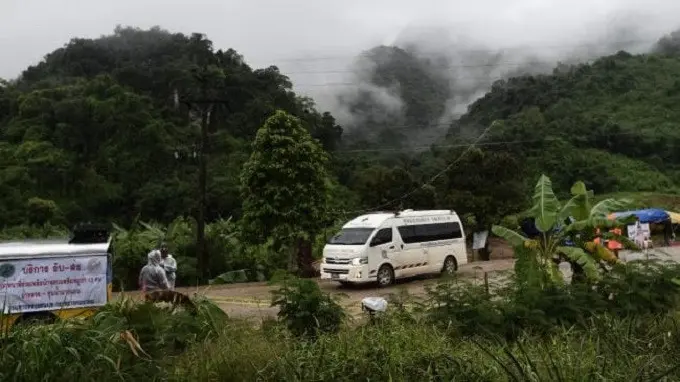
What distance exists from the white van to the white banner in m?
8.26

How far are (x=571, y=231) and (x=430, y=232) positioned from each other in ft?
25.4

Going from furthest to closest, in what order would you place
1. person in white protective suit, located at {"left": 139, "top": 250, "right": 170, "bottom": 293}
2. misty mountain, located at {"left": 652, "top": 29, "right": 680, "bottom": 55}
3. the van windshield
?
misty mountain, located at {"left": 652, "top": 29, "right": 680, "bottom": 55} → the van windshield → person in white protective suit, located at {"left": 139, "top": 250, "right": 170, "bottom": 293}

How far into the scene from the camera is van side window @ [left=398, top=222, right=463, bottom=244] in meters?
19.2

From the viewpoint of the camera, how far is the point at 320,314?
26.2 ft

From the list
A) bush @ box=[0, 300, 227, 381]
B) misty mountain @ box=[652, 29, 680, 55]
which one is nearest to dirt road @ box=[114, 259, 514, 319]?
bush @ box=[0, 300, 227, 381]

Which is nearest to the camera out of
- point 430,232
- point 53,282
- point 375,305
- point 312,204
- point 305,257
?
point 375,305

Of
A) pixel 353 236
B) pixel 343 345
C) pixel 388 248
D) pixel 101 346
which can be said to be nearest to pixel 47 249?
pixel 101 346

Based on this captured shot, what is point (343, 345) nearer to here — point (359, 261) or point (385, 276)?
point (359, 261)

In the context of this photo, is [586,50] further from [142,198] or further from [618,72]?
[142,198]

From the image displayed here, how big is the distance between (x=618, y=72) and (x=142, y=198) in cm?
5004

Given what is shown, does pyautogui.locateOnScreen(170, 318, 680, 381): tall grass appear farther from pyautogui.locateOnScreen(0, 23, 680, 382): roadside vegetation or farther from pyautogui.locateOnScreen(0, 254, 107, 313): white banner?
pyautogui.locateOnScreen(0, 254, 107, 313): white banner

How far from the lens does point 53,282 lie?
34.2 ft

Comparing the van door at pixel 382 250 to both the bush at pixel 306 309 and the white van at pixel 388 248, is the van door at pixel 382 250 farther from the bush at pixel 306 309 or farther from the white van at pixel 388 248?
the bush at pixel 306 309

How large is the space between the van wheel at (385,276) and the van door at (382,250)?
18cm
